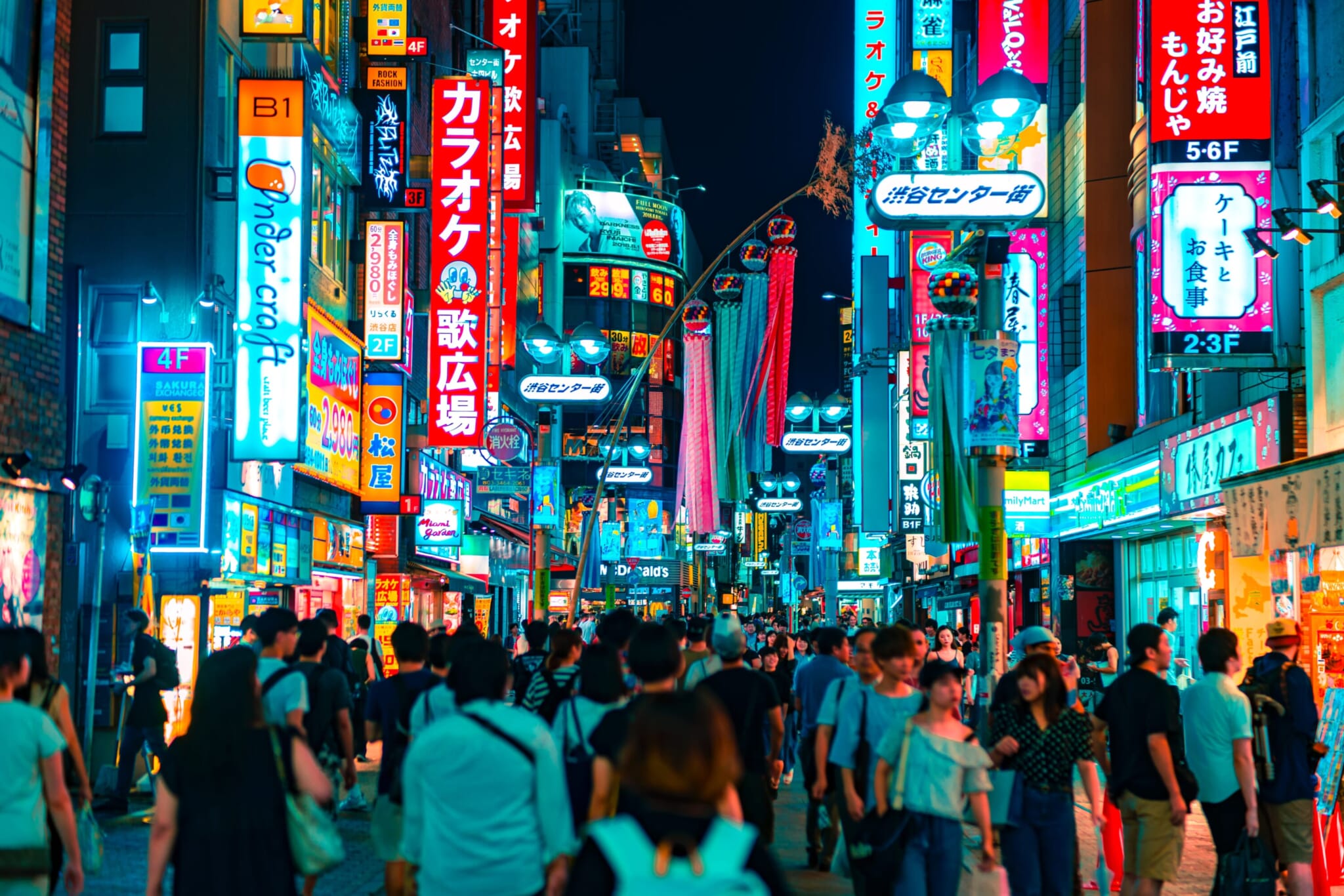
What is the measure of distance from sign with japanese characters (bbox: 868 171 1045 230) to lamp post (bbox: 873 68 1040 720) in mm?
86

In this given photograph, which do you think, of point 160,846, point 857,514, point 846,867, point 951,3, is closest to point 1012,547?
point 951,3

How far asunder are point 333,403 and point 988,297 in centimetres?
1532

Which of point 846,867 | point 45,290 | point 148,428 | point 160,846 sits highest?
point 45,290

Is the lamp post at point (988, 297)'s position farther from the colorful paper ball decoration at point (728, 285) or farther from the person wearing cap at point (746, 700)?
the colorful paper ball decoration at point (728, 285)

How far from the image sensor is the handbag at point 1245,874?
9516 millimetres

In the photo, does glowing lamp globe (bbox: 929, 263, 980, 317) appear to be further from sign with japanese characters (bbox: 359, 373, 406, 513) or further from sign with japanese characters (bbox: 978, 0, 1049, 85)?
sign with japanese characters (bbox: 359, 373, 406, 513)

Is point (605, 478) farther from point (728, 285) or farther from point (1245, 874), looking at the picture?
point (1245, 874)

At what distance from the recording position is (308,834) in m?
6.27

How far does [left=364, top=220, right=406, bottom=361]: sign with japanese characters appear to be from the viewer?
3038 centimetres

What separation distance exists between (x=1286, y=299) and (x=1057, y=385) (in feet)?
45.3

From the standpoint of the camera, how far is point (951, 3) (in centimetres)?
4062

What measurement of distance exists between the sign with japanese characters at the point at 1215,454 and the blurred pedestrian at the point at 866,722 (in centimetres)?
1027

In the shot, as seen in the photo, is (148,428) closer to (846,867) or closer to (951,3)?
(846,867)

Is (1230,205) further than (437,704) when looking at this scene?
Yes
